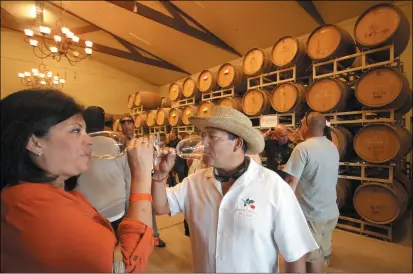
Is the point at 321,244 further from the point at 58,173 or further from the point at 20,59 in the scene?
the point at 20,59

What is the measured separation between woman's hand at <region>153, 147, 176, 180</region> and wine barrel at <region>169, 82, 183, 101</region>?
210 millimetres

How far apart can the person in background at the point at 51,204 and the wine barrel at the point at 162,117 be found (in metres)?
0.28

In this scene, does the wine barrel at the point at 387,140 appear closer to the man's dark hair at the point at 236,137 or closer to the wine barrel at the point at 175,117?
→ the man's dark hair at the point at 236,137

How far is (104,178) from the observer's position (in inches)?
39.1

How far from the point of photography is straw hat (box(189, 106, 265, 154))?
36.1 inches

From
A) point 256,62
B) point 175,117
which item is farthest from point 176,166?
point 256,62

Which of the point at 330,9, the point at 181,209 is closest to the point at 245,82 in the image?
the point at 330,9

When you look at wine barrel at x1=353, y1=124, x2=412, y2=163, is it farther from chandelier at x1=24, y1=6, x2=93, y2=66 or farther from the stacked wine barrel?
chandelier at x1=24, y1=6, x2=93, y2=66

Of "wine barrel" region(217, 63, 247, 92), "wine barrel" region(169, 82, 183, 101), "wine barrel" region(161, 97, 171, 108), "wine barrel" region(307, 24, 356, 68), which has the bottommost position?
"wine barrel" region(161, 97, 171, 108)

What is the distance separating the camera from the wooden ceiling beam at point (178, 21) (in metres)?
0.98

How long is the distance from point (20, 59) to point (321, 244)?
1697 mm

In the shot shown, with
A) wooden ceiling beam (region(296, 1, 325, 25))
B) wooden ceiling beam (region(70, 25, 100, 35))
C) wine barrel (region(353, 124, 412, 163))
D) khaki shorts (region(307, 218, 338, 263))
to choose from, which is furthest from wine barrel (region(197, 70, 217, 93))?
wine barrel (region(353, 124, 412, 163))

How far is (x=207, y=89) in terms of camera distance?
0.90 meters

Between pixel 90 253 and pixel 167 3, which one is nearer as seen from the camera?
pixel 90 253
